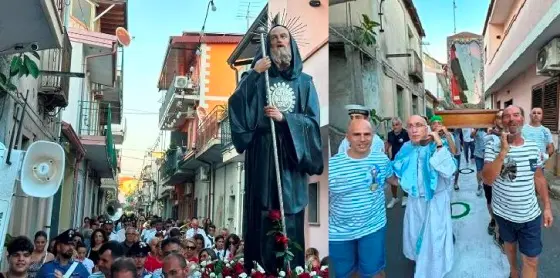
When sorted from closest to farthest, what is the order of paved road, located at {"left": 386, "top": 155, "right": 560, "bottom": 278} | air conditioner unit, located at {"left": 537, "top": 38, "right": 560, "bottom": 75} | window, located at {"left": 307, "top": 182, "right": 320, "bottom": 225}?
1. air conditioner unit, located at {"left": 537, "top": 38, "right": 560, "bottom": 75}
2. paved road, located at {"left": 386, "top": 155, "right": 560, "bottom": 278}
3. window, located at {"left": 307, "top": 182, "right": 320, "bottom": 225}

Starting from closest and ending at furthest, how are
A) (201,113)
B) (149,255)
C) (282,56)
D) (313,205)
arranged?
(313,205)
(282,56)
(201,113)
(149,255)

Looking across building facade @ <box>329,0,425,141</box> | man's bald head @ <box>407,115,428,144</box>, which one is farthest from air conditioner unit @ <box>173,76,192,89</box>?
man's bald head @ <box>407,115,428,144</box>

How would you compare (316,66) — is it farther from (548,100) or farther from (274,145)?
(548,100)

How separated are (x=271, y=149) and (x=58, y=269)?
230 centimetres

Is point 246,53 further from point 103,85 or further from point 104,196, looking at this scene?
point 104,196

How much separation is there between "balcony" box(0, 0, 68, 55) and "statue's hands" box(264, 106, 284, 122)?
79.8 inches

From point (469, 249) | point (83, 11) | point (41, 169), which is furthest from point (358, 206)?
point (83, 11)

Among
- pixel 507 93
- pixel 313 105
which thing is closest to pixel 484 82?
pixel 507 93

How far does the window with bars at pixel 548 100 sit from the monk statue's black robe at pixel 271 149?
1.95 ft

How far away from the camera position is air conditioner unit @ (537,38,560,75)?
1.30 m

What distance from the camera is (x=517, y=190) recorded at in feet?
4.71

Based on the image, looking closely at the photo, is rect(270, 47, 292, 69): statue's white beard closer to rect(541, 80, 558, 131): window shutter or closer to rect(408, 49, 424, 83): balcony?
rect(408, 49, 424, 83): balcony

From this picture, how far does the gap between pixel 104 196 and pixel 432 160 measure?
11.4 meters

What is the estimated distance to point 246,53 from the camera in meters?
2.07
